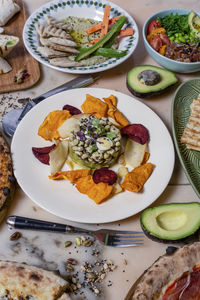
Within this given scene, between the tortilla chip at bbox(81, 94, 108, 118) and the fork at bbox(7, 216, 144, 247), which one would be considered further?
the tortilla chip at bbox(81, 94, 108, 118)

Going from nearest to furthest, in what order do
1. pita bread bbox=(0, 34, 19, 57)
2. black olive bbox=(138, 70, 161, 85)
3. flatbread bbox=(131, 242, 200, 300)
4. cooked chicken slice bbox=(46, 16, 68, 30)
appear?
flatbread bbox=(131, 242, 200, 300) < black olive bbox=(138, 70, 161, 85) < pita bread bbox=(0, 34, 19, 57) < cooked chicken slice bbox=(46, 16, 68, 30)

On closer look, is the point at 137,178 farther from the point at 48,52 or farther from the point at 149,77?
the point at 48,52

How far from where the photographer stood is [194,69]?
302cm

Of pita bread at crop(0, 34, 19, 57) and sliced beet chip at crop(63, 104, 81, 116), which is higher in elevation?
pita bread at crop(0, 34, 19, 57)

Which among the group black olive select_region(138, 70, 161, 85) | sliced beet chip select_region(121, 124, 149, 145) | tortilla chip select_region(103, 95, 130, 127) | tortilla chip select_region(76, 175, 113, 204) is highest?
black olive select_region(138, 70, 161, 85)

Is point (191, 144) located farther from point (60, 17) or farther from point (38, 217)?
point (60, 17)

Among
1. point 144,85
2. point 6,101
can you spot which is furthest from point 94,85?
point 6,101

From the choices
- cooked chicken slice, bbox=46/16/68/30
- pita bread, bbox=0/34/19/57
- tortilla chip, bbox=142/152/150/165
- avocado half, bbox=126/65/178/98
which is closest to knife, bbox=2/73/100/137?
avocado half, bbox=126/65/178/98

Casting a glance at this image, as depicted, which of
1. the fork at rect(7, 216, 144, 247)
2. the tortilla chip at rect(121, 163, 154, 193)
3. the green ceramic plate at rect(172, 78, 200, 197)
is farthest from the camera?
the green ceramic plate at rect(172, 78, 200, 197)

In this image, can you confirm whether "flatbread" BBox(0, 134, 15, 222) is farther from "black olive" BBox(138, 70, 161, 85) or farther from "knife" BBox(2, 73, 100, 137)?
"black olive" BBox(138, 70, 161, 85)

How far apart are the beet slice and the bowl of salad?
4.62ft

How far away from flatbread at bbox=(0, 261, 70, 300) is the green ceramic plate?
1102 mm

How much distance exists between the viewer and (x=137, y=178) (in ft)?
7.46

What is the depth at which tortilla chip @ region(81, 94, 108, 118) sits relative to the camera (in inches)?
102
